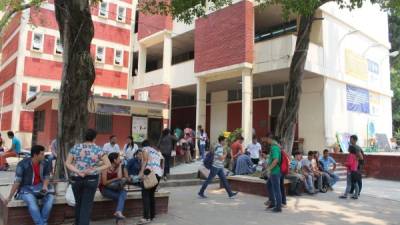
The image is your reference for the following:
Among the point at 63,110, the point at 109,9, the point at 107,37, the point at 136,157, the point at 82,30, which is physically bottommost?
the point at 136,157

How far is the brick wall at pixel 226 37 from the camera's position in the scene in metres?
18.8

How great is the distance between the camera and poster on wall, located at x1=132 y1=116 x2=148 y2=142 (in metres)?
22.8

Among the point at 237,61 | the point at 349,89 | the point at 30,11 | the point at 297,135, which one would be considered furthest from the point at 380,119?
the point at 30,11

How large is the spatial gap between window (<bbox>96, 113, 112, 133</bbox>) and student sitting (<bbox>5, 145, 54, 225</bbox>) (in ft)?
51.5

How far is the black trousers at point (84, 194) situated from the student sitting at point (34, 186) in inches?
31.9

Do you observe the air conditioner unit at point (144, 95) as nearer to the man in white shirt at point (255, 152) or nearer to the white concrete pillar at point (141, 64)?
the white concrete pillar at point (141, 64)

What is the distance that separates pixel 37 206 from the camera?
613 centimetres

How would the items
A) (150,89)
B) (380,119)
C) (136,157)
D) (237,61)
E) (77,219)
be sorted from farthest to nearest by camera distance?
(150,89) → (380,119) → (237,61) → (136,157) → (77,219)

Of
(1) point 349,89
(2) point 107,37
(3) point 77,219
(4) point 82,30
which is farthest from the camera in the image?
(2) point 107,37

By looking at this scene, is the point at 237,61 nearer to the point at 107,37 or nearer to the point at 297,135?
the point at 297,135

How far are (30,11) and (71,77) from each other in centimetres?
2298

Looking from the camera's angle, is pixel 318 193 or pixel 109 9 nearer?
pixel 318 193

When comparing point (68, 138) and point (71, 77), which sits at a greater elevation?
point (71, 77)

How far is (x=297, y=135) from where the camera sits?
19.9 metres
